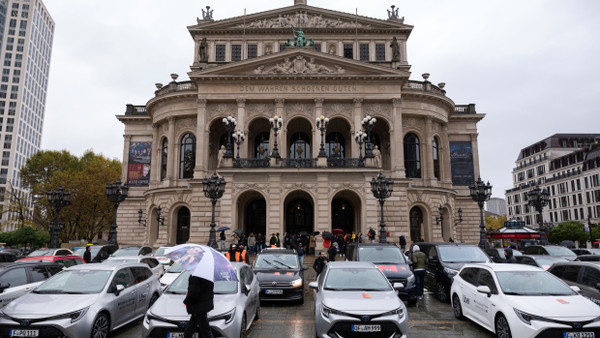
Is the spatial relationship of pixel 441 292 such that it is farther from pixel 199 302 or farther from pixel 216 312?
pixel 199 302

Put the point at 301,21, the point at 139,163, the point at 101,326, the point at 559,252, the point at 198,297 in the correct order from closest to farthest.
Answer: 1. the point at 198,297
2. the point at 101,326
3. the point at 559,252
4. the point at 139,163
5. the point at 301,21

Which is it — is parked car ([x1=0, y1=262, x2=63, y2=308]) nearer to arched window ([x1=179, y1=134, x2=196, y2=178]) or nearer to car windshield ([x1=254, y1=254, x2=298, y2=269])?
car windshield ([x1=254, y1=254, x2=298, y2=269])

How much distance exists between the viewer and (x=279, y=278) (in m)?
11.4

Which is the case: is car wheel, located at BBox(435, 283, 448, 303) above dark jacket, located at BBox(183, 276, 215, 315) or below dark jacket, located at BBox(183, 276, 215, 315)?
below

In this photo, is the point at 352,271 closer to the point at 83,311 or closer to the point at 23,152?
the point at 83,311

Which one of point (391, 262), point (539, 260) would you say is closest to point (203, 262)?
point (391, 262)

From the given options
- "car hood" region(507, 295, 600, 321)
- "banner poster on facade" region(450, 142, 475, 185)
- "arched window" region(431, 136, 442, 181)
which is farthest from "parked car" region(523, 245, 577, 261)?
"banner poster on facade" region(450, 142, 475, 185)

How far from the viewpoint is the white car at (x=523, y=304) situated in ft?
21.3

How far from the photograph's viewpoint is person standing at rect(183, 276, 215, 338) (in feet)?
19.0

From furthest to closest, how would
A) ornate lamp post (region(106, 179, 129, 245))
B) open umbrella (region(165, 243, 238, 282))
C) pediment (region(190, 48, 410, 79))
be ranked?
pediment (region(190, 48, 410, 79)), ornate lamp post (region(106, 179, 129, 245)), open umbrella (region(165, 243, 238, 282))

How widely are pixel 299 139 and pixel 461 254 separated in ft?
90.9

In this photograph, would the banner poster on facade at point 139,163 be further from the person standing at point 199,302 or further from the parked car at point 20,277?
the person standing at point 199,302

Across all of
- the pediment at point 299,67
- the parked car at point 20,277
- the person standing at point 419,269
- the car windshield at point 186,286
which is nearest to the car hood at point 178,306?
the car windshield at point 186,286

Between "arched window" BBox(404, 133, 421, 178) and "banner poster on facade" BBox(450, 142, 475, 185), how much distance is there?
517 cm
